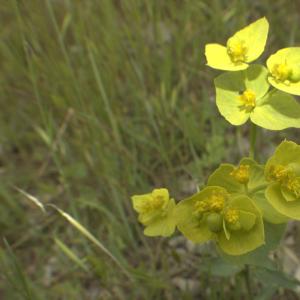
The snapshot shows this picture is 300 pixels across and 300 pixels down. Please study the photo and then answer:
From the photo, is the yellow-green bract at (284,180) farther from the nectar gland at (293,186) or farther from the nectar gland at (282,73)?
the nectar gland at (282,73)

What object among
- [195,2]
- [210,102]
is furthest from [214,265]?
[195,2]

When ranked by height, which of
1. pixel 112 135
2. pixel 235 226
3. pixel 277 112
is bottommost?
pixel 112 135

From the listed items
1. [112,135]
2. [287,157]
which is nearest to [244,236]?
[287,157]

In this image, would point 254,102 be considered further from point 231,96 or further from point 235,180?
point 235,180

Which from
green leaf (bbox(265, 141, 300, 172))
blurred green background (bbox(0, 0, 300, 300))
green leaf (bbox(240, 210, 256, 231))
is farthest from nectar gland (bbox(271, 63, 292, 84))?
blurred green background (bbox(0, 0, 300, 300))

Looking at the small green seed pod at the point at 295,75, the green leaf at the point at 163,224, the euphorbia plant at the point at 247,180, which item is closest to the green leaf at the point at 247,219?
the euphorbia plant at the point at 247,180
